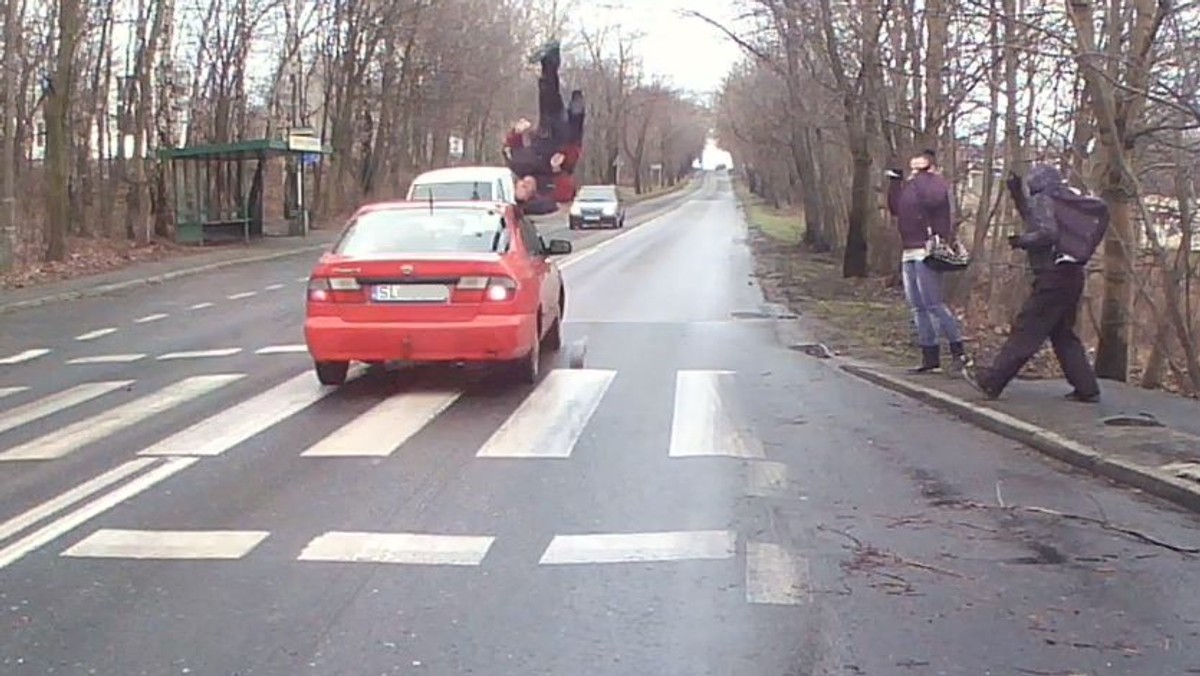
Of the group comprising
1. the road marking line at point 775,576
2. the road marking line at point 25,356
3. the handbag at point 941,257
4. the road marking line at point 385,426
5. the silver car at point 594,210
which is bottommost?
the silver car at point 594,210

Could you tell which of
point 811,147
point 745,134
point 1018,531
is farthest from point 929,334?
point 745,134

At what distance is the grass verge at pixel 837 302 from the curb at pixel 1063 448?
267 centimetres

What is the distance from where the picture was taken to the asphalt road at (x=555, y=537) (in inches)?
210

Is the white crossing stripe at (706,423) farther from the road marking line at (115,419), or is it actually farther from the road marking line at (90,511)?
the road marking line at (115,419)

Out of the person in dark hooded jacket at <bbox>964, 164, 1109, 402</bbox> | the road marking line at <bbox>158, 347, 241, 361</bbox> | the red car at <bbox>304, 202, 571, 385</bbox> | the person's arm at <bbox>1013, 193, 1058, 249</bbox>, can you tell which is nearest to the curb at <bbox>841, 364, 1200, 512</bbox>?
the person in dark hooded jacket at <bbox>964, 164, 1109, 402</bbox>

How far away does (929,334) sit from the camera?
504 inches

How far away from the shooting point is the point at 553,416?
10578 mm

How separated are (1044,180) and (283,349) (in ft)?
25.6

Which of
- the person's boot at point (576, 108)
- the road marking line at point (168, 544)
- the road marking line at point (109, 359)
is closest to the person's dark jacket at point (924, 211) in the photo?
the road marking line at point (168, 544)

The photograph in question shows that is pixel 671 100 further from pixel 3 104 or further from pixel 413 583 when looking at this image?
pixel 413 583

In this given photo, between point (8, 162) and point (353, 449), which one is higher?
point (8, 162)

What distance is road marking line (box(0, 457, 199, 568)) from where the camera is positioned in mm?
6707

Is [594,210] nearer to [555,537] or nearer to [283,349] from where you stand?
[283,349]

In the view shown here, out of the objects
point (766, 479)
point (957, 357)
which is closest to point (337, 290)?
point (766, 479)
